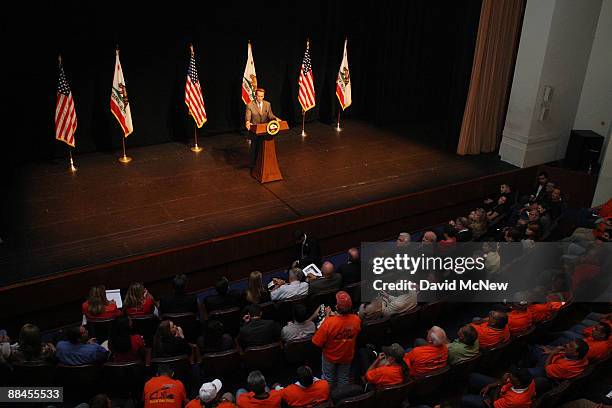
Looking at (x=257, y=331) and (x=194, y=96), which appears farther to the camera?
(x=194, y=96)

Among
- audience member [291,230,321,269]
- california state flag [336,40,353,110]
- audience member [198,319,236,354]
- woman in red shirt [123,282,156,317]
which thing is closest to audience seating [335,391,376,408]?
audience member [198,319,236,354]

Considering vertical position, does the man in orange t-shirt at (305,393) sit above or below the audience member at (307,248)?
above

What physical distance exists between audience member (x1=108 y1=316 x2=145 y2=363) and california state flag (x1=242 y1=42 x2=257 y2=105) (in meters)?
5.01

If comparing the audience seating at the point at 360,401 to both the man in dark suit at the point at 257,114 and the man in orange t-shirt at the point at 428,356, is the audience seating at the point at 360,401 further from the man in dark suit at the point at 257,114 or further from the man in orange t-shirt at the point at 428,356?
the man in dark suit at the point at 257,114

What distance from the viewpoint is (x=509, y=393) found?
4094 millimetres

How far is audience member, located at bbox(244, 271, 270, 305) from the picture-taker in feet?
17.3

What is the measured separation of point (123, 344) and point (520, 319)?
3165mm

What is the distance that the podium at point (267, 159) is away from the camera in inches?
296

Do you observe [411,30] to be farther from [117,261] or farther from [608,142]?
[117,261]

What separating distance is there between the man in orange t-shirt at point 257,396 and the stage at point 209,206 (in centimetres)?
245

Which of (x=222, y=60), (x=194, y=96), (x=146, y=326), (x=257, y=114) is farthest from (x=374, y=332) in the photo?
(x=222, y=60)

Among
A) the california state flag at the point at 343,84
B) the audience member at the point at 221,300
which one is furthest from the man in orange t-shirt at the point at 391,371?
the california state flag at the point at 343,84

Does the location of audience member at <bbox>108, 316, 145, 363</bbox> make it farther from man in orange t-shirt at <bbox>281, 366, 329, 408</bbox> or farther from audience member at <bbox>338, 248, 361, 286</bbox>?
audience member at <bbox>338, 248, 361, 286</bbox>

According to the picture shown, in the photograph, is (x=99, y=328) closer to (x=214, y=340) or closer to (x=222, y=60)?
(x=214, y=340)
